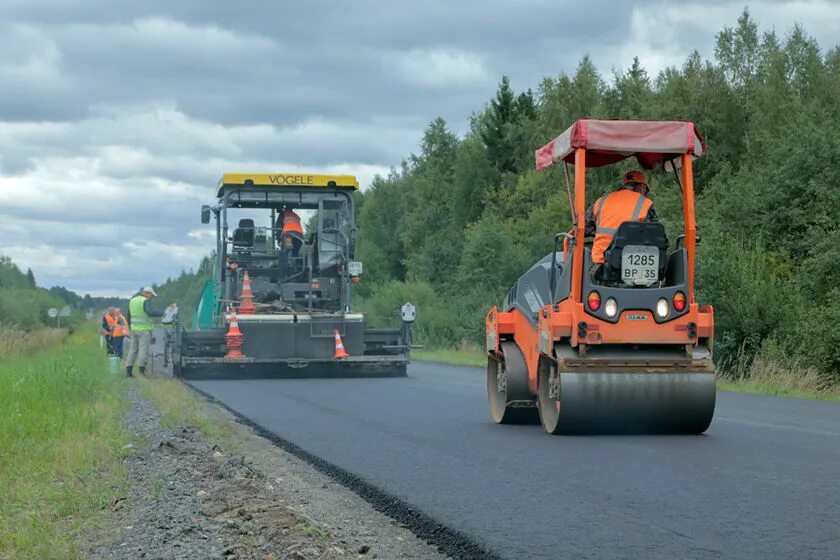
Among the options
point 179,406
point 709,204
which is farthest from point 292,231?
point 709,204

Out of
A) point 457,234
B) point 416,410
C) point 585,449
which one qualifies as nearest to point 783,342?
point 416,410

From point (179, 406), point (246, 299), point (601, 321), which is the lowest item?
point (179, 406)

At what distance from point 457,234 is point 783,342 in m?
47.1

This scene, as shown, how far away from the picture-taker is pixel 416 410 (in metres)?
13.4

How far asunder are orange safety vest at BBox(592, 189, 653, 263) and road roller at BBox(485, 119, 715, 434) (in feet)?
0.23

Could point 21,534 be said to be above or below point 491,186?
below

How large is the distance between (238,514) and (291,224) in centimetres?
1518

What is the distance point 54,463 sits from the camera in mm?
9039

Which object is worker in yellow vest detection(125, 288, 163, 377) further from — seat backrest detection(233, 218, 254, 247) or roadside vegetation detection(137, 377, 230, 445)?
seat backrest detection(233, 218, 254, 247)

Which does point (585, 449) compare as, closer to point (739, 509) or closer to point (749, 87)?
point (739, 509)

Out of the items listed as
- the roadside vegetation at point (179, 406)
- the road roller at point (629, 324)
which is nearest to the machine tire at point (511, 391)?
the road roller at point (629, 324)

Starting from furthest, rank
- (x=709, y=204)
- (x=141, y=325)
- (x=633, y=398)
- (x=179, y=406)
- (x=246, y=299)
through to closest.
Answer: (x=709, y=204) → (x=141, y=325) → (x=246, y=299) → (x=179, y=406) → (x=633, y=398)

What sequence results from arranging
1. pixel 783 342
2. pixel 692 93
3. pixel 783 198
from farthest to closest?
pixel 692 93 → pixel 783 198 → pixel 783 342

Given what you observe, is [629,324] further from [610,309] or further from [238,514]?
[238,514]
